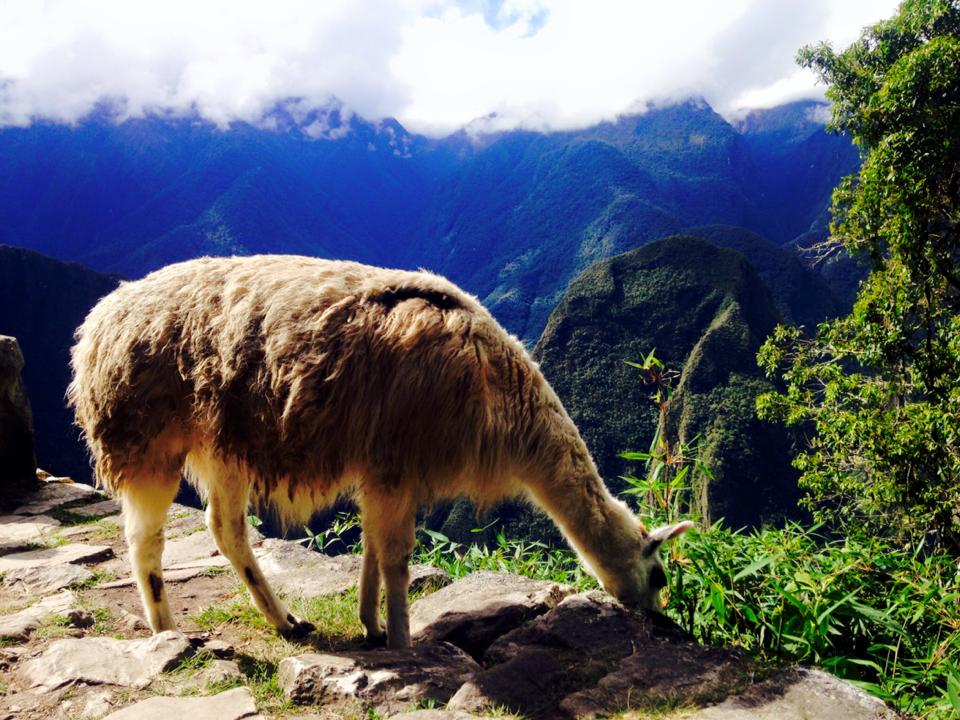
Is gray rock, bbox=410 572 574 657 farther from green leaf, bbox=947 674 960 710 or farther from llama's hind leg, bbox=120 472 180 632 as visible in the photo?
green leaf, bbox=947 674 960 710

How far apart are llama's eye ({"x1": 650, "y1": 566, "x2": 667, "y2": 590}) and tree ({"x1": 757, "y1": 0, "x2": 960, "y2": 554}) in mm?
4618

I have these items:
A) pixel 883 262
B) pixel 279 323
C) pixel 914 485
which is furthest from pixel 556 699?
pixel 883 262

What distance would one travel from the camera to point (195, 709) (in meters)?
2.18

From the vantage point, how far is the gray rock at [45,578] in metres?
3.58

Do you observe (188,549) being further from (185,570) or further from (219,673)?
(219,673)

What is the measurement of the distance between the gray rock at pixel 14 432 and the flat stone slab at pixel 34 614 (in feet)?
8.37

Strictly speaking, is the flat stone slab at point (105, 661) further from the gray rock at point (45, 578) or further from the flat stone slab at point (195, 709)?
the gray rock at point (45, 578)

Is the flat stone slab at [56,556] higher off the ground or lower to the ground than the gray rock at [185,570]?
higher

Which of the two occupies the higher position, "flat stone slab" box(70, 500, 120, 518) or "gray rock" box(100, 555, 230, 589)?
"flat stone slab" box(70, 500, 120, 518)

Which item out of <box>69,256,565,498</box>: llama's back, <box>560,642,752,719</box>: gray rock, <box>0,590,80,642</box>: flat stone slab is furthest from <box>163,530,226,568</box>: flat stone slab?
<box>560,642,752,719</box>: gray rock

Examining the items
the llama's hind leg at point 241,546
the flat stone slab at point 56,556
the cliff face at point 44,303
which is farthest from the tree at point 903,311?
the cliff face at point 44,303

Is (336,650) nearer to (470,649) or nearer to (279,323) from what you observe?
(470,649)

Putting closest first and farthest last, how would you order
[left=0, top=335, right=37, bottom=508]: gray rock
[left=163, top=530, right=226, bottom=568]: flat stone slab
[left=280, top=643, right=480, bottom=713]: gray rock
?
[left=280, top=643, right=480, bottom=713]: gray rock, [left=163, top=530, right=226, bottom=568]: flat stone slab, [left=0, top=335, right=37, bottom=508]: gray rock

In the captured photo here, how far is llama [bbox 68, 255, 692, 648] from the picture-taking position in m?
2.74
